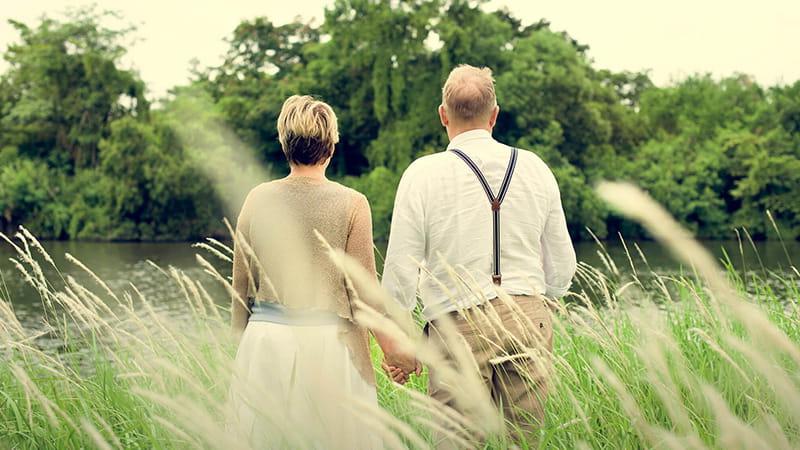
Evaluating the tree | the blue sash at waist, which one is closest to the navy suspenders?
the blue sash at waist

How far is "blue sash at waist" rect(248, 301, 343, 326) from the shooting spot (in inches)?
110

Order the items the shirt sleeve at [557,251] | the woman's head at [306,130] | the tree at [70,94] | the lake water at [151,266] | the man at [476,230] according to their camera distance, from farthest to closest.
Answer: the tree at [70,94] → the lake water at [151,266] → the shirt sleeve at [557,251] → the man at [476,230] → the woman's head at [306,130]

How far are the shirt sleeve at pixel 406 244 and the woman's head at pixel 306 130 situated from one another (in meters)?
0.32

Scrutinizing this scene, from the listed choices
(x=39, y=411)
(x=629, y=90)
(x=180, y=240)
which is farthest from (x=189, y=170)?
(x=39, y=411)

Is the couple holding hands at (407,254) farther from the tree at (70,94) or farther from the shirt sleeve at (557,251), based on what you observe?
the tree at (70,94)

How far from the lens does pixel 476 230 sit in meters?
2.93

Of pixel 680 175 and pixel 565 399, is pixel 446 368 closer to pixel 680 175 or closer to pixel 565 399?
pixel 565 399

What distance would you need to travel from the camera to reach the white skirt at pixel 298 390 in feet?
6.73

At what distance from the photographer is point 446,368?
174cm

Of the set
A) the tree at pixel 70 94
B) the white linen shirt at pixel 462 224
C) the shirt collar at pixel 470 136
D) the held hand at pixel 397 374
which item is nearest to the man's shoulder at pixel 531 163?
the white linen shirt at pixel 462 224

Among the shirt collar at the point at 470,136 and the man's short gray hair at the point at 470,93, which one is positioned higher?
the man's short gray hair at the point at 470,93

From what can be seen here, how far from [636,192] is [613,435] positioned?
90cm

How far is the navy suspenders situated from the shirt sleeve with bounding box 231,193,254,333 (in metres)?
0.76

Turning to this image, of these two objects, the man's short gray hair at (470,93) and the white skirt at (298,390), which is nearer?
the white skirt at (298,390)
